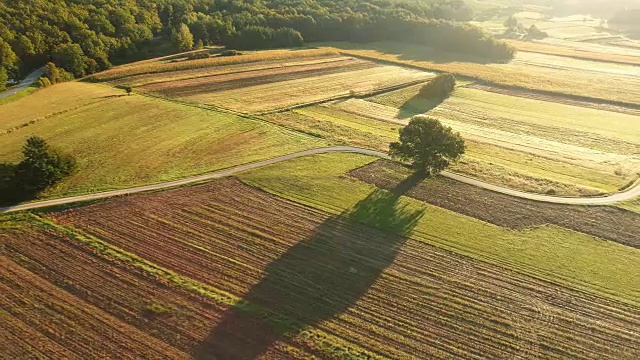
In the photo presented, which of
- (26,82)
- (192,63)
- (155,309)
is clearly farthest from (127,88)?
(155,309)

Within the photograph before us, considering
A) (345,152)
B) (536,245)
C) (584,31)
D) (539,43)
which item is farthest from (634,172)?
(584,31)

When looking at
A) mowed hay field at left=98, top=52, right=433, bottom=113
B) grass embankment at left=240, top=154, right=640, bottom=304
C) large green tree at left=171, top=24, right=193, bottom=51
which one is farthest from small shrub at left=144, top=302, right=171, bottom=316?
large green tree at left=171, top=24, right=193, bottom=51

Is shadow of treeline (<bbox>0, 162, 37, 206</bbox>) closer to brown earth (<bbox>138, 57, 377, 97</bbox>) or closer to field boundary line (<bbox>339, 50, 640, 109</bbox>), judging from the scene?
brown earth (<bbox>138, 57, 377, 97</bbox>)

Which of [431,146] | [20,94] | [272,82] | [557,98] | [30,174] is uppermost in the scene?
[20,94]

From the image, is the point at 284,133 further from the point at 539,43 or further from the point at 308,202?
the point at 539,43

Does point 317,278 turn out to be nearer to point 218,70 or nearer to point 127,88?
point 127,88

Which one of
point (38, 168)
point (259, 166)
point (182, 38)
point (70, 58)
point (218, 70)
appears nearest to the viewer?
point (38, 168)
